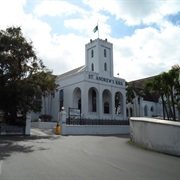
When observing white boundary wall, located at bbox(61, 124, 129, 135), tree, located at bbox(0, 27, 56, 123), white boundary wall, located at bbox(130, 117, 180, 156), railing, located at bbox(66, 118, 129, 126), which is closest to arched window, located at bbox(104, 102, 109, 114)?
railing, located at bbox(66, 118, 129, 126)

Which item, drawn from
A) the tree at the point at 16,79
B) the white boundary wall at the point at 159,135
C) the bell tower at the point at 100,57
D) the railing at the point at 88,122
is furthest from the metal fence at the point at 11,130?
the bell tower at the point at 100,57

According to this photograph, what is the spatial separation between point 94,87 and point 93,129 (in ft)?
38.1

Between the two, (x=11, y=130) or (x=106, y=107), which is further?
(x=106, y=107)

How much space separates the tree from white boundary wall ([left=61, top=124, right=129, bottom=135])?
4.13 metres

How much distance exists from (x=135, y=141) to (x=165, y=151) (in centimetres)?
403

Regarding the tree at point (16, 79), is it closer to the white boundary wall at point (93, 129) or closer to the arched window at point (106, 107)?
the white boundary wall at point (93, 129)

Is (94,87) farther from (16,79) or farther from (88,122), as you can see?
(16,79)

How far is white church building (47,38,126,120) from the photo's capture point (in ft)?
121

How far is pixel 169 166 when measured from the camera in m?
8.15

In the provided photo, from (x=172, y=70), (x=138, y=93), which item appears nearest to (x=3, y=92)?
(x=172, y=70)

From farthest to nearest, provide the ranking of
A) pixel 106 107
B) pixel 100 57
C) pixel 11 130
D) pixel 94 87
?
pixel 106 107 < pixel 100 57 < pixel 94 87 < pixel 11 130

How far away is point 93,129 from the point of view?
26859 millimetres

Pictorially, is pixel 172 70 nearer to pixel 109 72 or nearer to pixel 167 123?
pixel 109 72

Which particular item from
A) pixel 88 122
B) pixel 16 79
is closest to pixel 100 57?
pixel 88 122
